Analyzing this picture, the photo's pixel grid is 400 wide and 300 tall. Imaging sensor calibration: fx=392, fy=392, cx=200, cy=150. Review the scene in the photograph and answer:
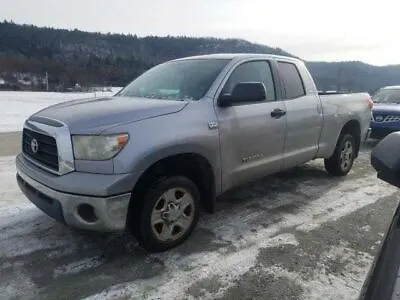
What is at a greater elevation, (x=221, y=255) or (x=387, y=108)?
(x=387, y=108)

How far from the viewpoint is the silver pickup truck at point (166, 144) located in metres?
2.98

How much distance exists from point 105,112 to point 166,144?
0.56 m

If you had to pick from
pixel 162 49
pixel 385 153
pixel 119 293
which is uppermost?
pixel 162 49

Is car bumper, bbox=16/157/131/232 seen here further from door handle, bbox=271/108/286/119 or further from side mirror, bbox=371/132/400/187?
door handle, bbox=271/108/286/119

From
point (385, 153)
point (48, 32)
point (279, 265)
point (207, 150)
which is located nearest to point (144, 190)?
point (207, 150)

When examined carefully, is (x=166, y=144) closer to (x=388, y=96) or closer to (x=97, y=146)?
(x=97, y=146)

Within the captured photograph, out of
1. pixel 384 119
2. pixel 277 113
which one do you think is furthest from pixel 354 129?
pixel 384 119

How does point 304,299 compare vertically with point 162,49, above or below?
below

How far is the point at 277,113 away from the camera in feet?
14.3

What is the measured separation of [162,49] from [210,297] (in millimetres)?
72368

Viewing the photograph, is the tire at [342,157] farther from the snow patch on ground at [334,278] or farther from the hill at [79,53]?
the hill at [79,53]

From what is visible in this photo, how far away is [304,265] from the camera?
3.25 meters

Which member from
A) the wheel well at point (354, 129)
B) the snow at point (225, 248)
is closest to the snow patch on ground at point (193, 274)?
the snow at point (225, 248)

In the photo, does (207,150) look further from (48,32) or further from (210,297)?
(48,32)
